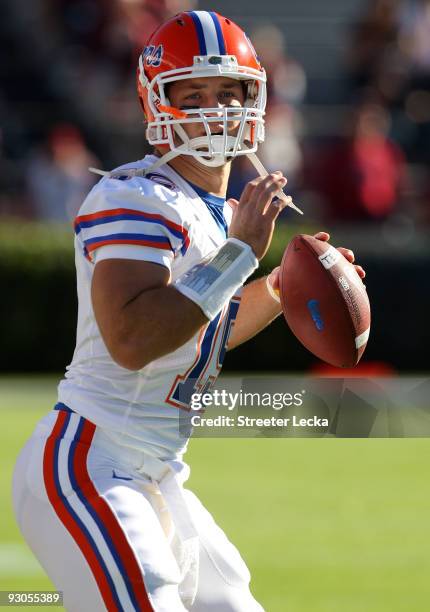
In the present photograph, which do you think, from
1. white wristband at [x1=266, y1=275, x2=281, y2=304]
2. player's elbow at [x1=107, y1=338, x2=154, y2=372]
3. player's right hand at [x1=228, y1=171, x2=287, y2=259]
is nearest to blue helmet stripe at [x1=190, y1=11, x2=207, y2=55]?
player's right hand at [x1=228, y1=171, x2=287, y2=259]

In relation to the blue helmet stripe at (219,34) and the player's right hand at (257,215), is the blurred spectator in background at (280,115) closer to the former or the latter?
the blue helmet stripe at (219,34)

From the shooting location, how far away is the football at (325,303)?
3670 mm

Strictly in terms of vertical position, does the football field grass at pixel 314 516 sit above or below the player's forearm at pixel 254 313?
below

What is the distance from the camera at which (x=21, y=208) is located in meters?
12.6

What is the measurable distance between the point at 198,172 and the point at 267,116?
28.8ft

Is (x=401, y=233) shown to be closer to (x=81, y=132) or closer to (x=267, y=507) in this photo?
(x=81, y=132)

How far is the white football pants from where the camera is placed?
120 inches

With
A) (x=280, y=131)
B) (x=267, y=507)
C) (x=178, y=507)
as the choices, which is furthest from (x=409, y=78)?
(x=178, y=507)

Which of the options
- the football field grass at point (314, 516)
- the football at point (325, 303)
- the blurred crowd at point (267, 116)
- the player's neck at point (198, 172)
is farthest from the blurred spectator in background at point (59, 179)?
the player's neck at point (198, 172)

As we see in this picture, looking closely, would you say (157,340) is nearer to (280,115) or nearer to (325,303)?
(325,303)

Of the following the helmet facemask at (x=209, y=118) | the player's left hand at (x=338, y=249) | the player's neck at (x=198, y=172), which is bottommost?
the player's left hand at (x=338, y=249)

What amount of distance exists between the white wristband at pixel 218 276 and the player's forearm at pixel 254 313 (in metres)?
0.66

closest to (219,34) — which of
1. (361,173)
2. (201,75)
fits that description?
(201,75)

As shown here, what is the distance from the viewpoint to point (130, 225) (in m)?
3.13
